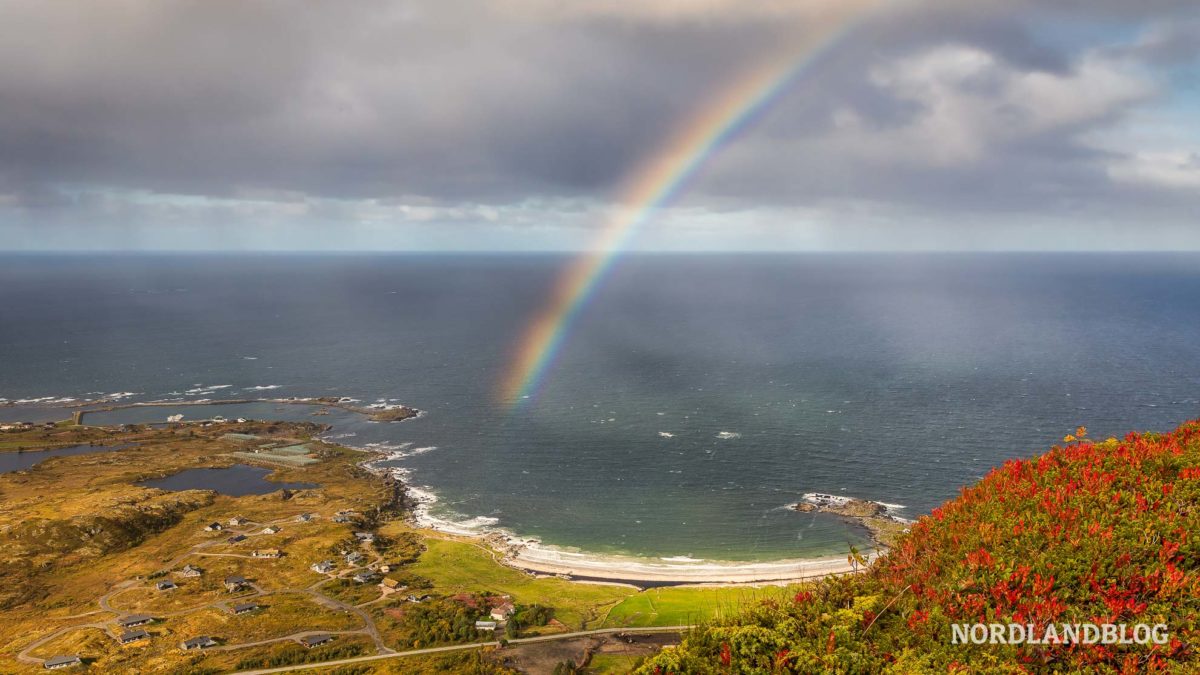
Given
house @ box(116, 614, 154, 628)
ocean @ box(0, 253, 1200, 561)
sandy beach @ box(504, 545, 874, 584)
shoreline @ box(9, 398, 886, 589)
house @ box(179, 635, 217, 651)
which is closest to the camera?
house @ box(179, 635, 217, 651)

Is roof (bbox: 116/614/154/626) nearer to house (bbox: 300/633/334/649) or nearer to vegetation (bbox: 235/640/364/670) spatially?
vegetation (bbox: 235/640/364/670)

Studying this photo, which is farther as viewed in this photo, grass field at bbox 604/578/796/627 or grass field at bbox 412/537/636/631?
grass field at bbox 412/537/636/631

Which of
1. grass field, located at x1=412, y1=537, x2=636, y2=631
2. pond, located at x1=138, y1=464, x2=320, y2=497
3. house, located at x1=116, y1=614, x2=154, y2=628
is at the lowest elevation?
grass field, located at x1=412, y1=537, x2=636, y2=631

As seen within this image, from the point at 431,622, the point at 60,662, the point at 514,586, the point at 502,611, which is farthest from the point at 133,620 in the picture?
the point at 514,586

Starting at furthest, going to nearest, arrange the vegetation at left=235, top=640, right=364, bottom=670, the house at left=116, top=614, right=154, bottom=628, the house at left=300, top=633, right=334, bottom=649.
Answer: the house at left=116, top=614, right=154, bottom=628
the house at left=300, top=633, right=334, bottom=649
the vegetation at left=235, top=640, right=364, bottom=670

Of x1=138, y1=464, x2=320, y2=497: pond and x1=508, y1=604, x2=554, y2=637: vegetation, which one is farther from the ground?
x1=138, y1=464, x2=320, y2=497: pond

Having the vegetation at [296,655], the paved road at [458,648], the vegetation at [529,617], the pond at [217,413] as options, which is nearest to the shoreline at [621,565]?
the vegetation at [529,617]

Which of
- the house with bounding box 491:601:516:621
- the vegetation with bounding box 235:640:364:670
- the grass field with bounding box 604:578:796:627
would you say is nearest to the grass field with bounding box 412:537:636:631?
the grass field with bounding box 604:578:796:627
